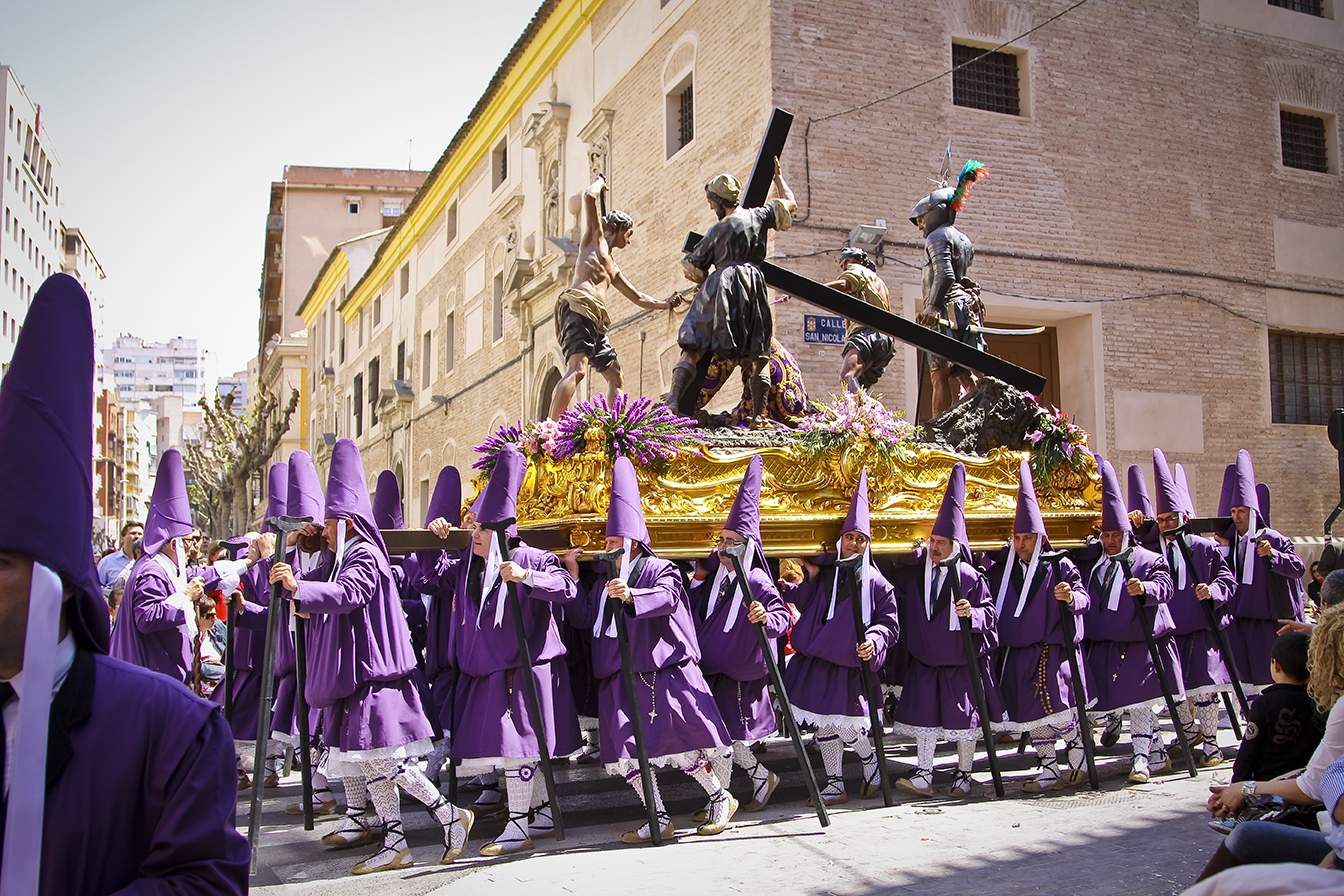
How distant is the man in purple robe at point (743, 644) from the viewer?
288 inches

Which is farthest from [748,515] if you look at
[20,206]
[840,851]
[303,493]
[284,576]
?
[20,206]

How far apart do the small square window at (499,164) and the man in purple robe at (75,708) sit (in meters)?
23.2

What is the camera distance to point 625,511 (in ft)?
22.6

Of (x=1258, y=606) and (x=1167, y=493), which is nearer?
(x=1167, y=493)

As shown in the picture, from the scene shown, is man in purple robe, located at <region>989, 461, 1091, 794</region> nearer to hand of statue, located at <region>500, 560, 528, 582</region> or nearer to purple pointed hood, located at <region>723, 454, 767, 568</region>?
purple pointed hood, located at <region>723, 454, 767, 568</region>

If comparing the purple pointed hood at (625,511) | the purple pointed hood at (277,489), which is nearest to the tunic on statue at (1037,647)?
the purple pointed hood at (625,511)

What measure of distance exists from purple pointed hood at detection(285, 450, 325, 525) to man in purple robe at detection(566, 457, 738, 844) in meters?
1.63

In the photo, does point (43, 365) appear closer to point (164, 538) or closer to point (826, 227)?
point (164, 538)

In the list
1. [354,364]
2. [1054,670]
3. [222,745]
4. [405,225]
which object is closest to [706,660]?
[1054,670]

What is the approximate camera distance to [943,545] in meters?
7.96

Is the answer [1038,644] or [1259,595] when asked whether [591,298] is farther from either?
[1259,595]

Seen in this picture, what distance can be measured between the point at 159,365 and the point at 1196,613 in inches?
6725

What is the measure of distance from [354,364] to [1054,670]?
36100 mm

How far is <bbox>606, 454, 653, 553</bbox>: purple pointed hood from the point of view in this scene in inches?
269
